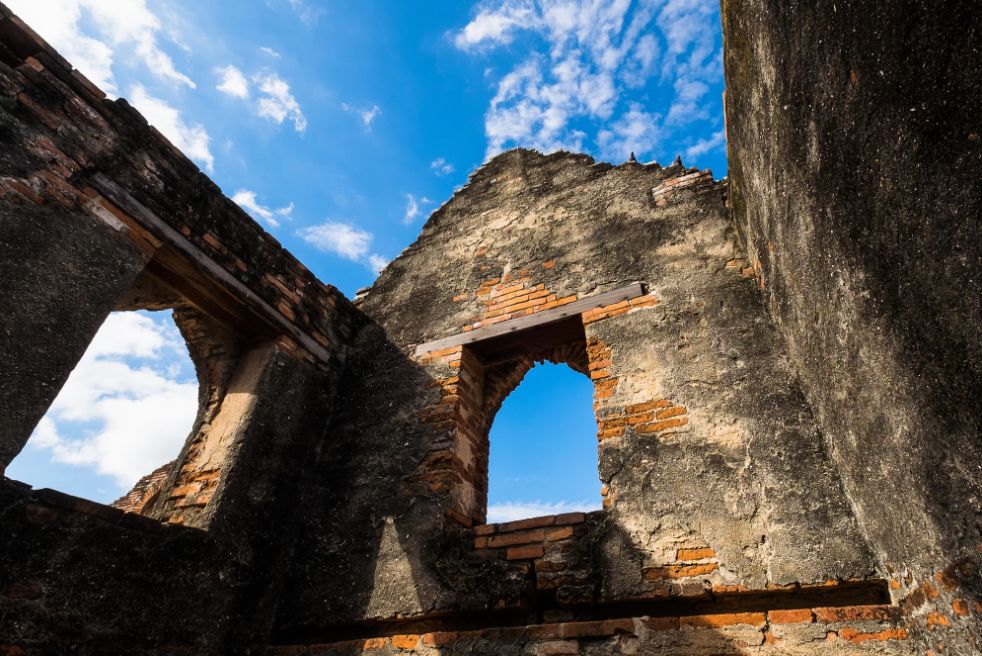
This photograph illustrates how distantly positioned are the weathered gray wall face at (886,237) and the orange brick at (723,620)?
62cm

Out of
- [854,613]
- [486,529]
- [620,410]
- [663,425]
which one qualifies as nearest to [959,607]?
[854,613]

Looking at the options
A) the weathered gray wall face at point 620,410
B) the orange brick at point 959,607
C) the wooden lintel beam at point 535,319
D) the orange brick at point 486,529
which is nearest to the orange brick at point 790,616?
the weathered gray wall face at point 620,410

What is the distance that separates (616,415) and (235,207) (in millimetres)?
3382

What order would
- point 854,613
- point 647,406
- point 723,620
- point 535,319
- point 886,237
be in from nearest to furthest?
point 886,237 → point 854,613 → point 723,620 → point 647,406 → point 535,319

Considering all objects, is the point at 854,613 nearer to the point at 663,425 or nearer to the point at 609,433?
the point at 663,425

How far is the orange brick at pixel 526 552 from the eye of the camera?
3.25 m

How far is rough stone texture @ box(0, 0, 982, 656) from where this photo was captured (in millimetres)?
1787

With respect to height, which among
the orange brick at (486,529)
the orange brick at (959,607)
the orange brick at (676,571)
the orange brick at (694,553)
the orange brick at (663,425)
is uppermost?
the orange brick at (663,425)

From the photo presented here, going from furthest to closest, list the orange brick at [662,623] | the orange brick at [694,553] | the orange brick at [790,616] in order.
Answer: the orange brick at [694,553]
the orange brick at [662,623]
the orange brick at [790,616]

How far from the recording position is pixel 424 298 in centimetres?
527

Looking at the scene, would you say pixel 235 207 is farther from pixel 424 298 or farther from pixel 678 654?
pixel 678 654

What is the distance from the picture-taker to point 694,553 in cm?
289

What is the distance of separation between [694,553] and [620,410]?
3.28 feet

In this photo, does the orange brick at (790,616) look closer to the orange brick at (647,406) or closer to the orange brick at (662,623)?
the orange brick at (662,623)
